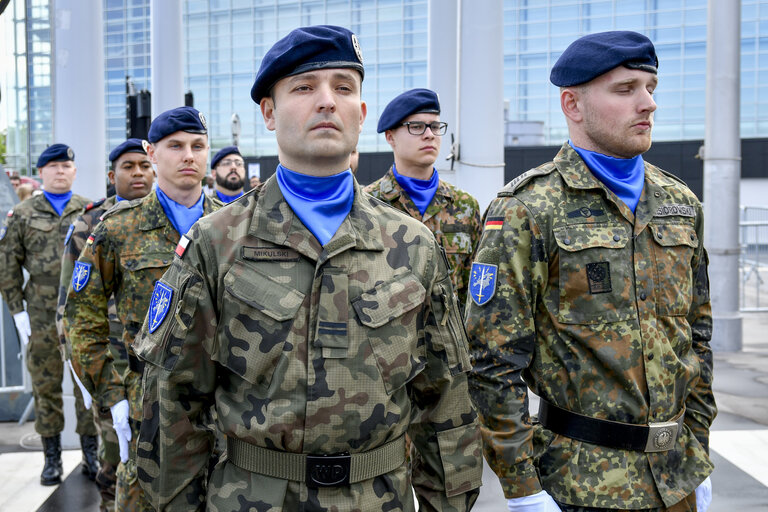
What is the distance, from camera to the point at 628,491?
236 centimetres

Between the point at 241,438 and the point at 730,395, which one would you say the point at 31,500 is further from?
the point at 730,395

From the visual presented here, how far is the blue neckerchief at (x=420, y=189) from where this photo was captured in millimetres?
4852

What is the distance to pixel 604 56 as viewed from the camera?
248 cm

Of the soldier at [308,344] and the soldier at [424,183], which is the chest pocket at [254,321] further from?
the soldier at [424,183]

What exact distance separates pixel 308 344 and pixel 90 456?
4179 mm

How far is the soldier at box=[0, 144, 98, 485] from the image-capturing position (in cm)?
580

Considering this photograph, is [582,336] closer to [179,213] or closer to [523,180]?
[523,180]

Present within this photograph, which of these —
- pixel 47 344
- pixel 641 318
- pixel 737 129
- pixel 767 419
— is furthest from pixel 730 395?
pixel 47 344

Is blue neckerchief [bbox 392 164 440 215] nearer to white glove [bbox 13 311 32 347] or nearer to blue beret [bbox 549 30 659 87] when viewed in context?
blue beret [bbox 549 30 659 87]

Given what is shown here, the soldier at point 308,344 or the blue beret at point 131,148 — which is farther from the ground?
the blue beret at point 131,148

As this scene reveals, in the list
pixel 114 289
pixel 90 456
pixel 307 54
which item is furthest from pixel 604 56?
pixel 90 456

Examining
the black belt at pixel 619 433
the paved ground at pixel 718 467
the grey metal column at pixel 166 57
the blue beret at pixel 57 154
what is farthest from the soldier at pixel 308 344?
the grey metal column at pixel 166 57

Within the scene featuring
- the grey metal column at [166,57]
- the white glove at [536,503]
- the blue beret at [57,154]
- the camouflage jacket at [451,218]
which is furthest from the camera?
the grey metal column at [166,57]

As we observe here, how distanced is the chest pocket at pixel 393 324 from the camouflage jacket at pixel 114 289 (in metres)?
1.99
